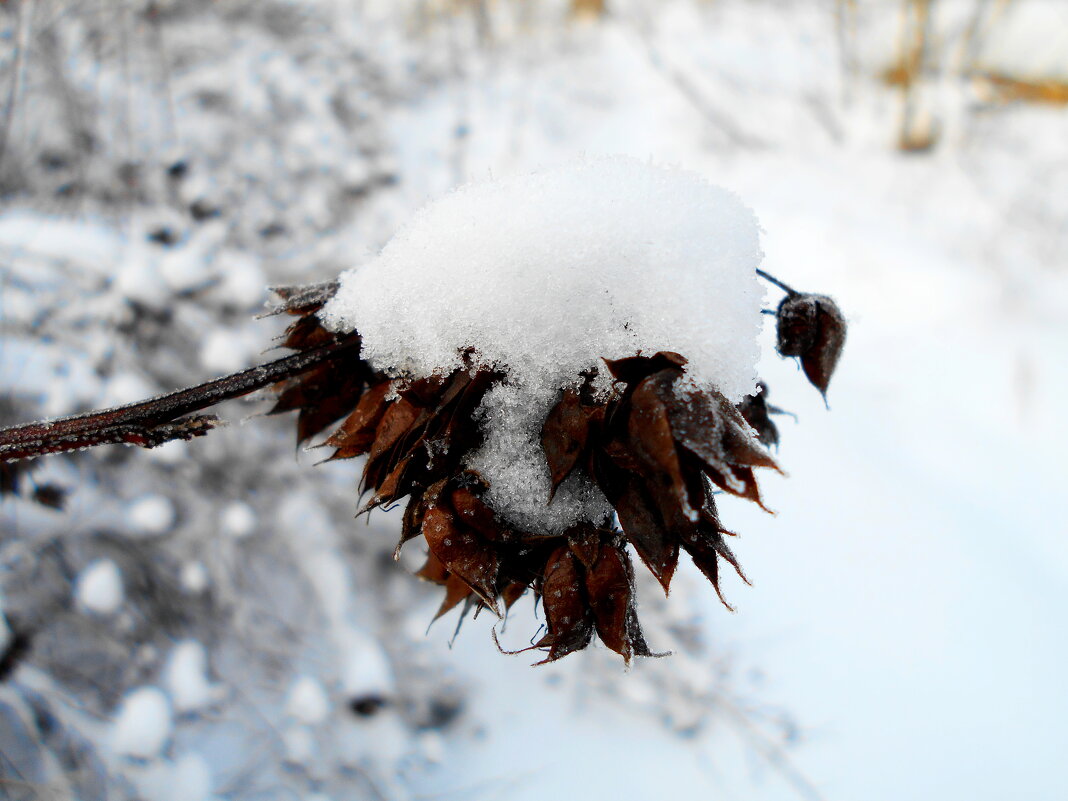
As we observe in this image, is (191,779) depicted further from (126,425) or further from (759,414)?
(759,414)

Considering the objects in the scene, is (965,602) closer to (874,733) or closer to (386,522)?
(874,733)

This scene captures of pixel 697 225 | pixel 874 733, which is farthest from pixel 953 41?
pixel 697 225

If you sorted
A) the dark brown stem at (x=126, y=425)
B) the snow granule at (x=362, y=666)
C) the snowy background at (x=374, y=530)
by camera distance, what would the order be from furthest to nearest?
1. the snow granule at (x=362, y=666)
2. the snowy background at (x=374, y=530)
3. the dark brown stem at (x=126, y=425)

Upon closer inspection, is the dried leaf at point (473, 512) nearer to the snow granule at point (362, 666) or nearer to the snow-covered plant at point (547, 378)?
the snow-covered plant at point (547, 378)

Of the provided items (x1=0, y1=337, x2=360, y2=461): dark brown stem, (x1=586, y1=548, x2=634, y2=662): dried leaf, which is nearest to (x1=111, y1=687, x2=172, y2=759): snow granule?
(x1=0, y1=337, x2=360, y2=461): dark brown stem

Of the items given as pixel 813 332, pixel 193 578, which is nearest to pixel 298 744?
pixel 193 578

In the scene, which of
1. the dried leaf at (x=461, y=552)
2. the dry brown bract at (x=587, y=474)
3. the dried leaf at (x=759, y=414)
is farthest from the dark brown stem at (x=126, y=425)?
the dried leaf at (x=759, y=414)

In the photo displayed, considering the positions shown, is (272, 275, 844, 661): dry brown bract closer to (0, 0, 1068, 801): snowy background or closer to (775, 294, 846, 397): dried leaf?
(775, 294, 846, 397): dried leaf
